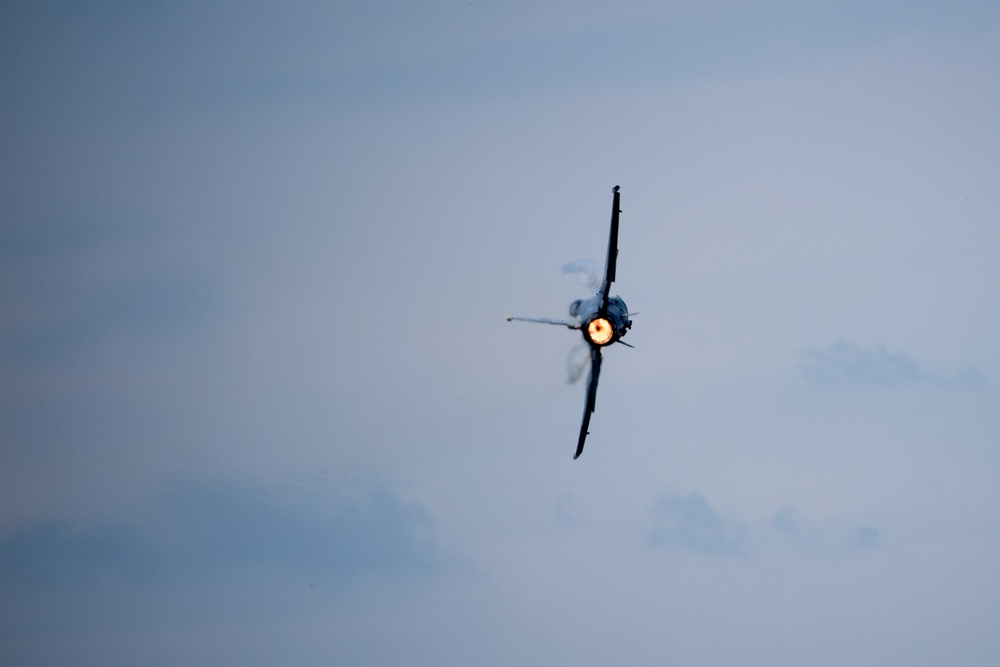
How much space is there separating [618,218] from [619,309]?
4801 mm

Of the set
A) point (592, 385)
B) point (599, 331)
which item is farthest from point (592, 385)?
point (599, 331)

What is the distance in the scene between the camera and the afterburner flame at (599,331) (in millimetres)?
102562

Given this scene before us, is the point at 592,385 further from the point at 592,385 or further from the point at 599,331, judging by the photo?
the point at 599,331

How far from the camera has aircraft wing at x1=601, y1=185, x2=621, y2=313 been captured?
102812 mm

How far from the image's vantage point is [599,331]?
103 m

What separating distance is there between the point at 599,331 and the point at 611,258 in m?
3.98

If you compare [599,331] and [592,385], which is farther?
[592,385]

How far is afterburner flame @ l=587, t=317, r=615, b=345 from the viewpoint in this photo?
103 m

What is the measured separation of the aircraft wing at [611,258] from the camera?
337 feet

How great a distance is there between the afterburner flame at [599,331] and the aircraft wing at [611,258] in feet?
2.04

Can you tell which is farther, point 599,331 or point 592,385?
point 592,385

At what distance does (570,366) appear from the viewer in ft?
352

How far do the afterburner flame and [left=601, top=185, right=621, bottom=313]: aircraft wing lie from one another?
62 cm

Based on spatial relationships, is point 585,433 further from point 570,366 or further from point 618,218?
point 618,218
